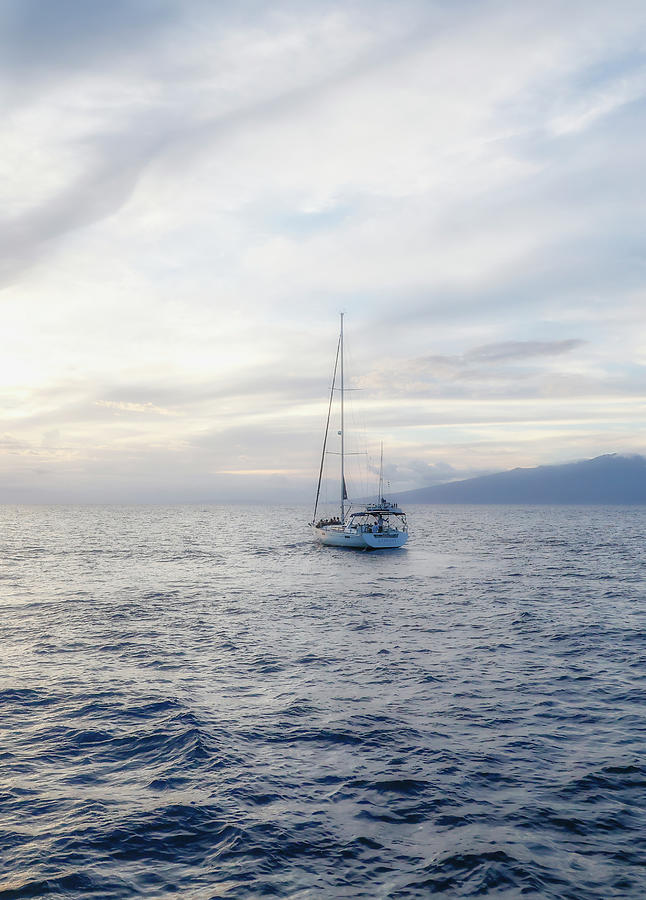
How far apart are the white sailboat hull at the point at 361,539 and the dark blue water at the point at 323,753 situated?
3254 centimetres

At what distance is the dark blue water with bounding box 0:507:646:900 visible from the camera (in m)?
10.1

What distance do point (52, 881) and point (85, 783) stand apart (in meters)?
3.65

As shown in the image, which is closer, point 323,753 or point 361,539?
point 323,753

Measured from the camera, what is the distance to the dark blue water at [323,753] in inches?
399

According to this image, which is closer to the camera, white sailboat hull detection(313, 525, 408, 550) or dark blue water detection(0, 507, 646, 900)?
dark blue water detection(0, 507, 646, 900)

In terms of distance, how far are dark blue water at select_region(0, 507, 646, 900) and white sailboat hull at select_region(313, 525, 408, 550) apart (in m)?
32.5

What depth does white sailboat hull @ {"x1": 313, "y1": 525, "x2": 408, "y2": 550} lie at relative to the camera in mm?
67375

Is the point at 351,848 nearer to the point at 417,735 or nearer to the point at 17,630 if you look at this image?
the point at 417,735

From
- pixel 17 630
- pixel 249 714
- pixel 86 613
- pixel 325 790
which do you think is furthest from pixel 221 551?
pixel 325 790

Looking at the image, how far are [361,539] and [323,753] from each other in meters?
52.9

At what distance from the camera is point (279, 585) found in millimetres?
45844

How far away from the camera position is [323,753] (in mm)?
14758

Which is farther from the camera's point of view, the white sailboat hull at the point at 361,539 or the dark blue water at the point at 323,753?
the white sailboat hull at the point at 361,539

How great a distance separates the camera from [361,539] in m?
67.4
